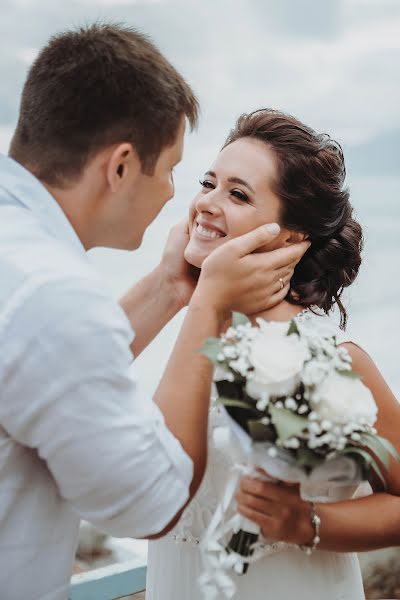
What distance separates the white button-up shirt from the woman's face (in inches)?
30.7

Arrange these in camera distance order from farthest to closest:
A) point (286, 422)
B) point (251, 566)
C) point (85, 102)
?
point (251, 566)
point (85, 102)
point (286, 422)

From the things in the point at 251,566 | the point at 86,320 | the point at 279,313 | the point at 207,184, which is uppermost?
the point at 86,320

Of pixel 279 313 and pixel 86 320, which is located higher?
pixel 86 320

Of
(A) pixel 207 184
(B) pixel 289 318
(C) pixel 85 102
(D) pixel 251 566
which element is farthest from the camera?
(A) pixel 207 184

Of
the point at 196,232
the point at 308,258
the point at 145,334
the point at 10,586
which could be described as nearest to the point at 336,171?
the point at 308,258

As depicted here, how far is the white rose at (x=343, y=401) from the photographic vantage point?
1.21 metres

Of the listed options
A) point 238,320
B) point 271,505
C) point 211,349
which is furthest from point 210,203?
point 271,505

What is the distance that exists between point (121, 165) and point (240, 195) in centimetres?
71

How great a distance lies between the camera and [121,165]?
139 cm

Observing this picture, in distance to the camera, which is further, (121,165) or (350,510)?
(350,510)

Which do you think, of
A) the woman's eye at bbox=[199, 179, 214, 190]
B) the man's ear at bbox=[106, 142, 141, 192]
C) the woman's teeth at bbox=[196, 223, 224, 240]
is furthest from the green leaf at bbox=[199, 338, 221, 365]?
the woman's eye at bbox=[199, 179, 214, 190]

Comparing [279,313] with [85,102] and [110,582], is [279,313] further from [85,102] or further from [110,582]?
[110,582]

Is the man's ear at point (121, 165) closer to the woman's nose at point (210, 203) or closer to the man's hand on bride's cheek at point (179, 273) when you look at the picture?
the woman's nose at point (210, 203)

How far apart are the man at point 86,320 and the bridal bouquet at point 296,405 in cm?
10
